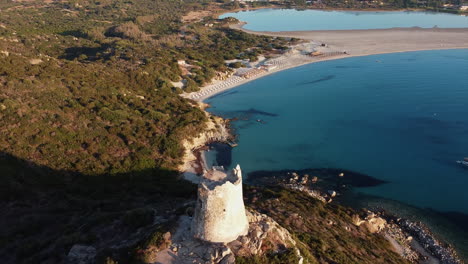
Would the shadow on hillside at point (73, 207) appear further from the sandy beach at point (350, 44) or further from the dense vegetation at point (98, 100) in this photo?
the sandy beach at point (350, 44)

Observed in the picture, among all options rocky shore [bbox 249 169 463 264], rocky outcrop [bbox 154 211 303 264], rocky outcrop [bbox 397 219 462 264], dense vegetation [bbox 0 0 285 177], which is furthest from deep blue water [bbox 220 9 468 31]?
rocky outcrop [bbox 154 211 303 264]

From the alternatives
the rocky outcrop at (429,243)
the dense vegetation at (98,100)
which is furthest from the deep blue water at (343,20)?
the rocky outcrop at (429,243)

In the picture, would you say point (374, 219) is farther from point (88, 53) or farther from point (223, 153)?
point (88, 53)

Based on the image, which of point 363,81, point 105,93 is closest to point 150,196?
point 105,93

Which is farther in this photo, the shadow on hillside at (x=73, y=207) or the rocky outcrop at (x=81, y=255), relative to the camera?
the shadow on hillside at (x=73, y=207)

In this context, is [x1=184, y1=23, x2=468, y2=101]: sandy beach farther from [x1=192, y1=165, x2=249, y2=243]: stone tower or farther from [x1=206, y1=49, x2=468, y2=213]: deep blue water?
[x1=192, y1=165, x2=249, y2=243]: stone tower

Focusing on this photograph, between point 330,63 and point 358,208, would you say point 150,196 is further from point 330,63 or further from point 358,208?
point 330,63
